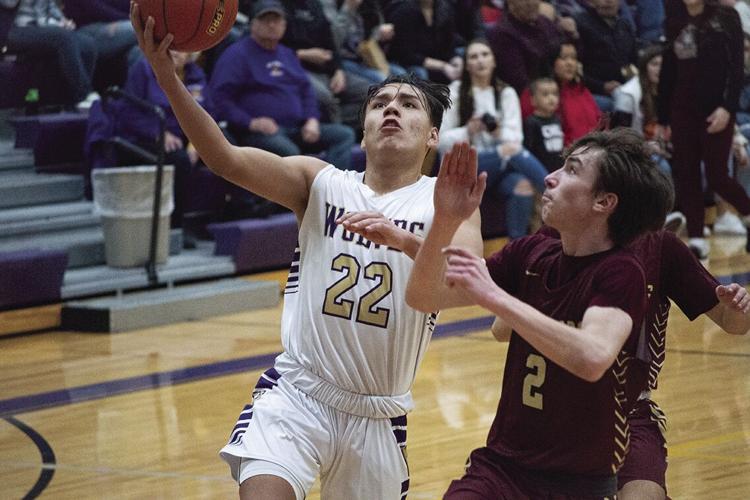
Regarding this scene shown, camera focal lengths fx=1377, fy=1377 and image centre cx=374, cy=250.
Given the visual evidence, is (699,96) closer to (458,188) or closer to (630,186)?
(630,186)

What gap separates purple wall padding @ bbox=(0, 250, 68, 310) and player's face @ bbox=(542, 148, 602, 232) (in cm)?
646

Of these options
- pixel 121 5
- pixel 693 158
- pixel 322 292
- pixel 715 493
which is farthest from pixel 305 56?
pixel 322 292

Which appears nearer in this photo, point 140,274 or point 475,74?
point 140,274

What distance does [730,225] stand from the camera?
542 inches

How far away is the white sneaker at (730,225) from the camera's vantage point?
13.7m

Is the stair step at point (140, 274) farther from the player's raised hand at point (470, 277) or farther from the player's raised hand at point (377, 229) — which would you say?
the player's raised hand at point (470, 277)

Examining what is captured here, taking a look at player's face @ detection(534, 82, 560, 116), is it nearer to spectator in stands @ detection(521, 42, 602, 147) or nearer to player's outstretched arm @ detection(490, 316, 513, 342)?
spectator in stands @ detection(521, 42, 602, 147)

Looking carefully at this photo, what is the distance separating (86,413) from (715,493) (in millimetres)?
3374

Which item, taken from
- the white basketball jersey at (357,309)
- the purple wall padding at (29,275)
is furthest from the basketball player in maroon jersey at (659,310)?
the purple wall padding at (29,275)

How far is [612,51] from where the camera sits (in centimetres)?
1401

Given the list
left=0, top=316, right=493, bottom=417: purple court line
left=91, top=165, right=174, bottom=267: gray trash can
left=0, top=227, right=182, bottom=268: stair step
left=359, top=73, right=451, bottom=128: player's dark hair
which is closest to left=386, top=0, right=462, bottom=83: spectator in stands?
left=91, top=165, right=174, bottom=267: gray trash can

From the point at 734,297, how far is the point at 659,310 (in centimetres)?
33

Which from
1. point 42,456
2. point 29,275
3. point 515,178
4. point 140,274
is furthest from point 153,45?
point 515,178

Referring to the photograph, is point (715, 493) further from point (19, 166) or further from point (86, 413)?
point (19, 166)
